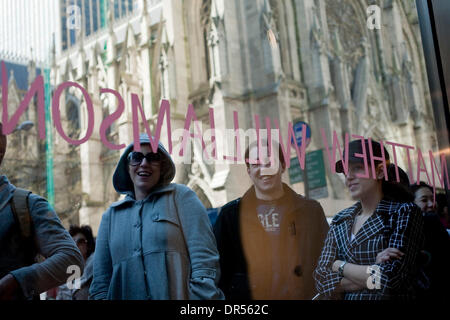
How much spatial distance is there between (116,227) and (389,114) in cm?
258

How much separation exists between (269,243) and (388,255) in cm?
61

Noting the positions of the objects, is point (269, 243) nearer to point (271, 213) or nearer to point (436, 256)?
point (271, 213)

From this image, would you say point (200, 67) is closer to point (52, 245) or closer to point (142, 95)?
point (142, 95)

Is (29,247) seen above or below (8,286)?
above

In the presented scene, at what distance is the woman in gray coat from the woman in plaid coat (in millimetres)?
635

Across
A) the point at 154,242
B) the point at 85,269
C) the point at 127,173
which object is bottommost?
the point at 85,269

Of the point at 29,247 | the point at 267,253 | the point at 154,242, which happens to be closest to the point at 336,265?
the point at 267,253

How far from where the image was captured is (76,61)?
138 inches

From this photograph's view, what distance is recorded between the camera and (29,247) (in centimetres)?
225

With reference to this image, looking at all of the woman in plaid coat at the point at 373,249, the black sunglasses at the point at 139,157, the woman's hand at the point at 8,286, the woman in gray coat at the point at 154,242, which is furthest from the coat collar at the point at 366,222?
the woman's hand at the point at 8,286

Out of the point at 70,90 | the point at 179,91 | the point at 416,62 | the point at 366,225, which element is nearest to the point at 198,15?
the point at 179,91

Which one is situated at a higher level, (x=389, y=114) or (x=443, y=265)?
(x=389, y=114)

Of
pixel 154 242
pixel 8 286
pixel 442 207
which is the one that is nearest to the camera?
pixel 8 286

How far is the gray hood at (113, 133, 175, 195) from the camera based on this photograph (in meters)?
2.62
